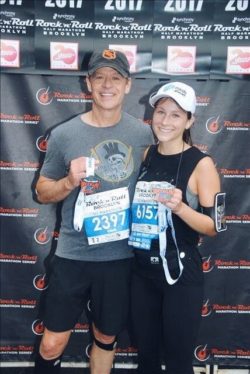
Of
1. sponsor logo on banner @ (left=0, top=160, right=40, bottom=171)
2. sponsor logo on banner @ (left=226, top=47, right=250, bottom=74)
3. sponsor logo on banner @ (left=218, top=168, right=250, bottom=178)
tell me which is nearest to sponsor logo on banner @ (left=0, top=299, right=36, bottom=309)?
sponsor logo on banner @ (left=0, top=160, right=40, bottom=171)

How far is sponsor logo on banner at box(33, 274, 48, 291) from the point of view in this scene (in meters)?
3.16

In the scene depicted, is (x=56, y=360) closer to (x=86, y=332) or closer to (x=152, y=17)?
(x=86, y=332)

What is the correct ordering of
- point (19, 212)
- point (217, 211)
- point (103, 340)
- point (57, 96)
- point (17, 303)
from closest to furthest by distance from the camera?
point (217, 211), point (103, 340), point (57, 96), point (19, 212), point (17, 303)

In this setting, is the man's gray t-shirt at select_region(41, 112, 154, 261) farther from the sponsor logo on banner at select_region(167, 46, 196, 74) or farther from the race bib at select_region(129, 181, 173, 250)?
the sponsor logo on banner at select_region(167, 46, 196, 74)

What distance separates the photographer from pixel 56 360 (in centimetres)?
246

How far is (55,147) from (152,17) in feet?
3.70

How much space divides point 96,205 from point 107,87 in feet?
2.01

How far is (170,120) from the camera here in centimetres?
210

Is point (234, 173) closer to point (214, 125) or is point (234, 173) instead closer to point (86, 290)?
point (214, 125)

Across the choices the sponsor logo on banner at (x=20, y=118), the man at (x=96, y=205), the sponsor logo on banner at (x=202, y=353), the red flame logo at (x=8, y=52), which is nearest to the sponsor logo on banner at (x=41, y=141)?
the sponsor logo on banner at (x=20, y=118)

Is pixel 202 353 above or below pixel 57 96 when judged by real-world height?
below

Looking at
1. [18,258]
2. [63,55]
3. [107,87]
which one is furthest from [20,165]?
[107,87]

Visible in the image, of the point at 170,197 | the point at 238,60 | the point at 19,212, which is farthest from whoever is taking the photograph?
the point at 19,212

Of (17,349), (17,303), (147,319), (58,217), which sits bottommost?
(17,349)
